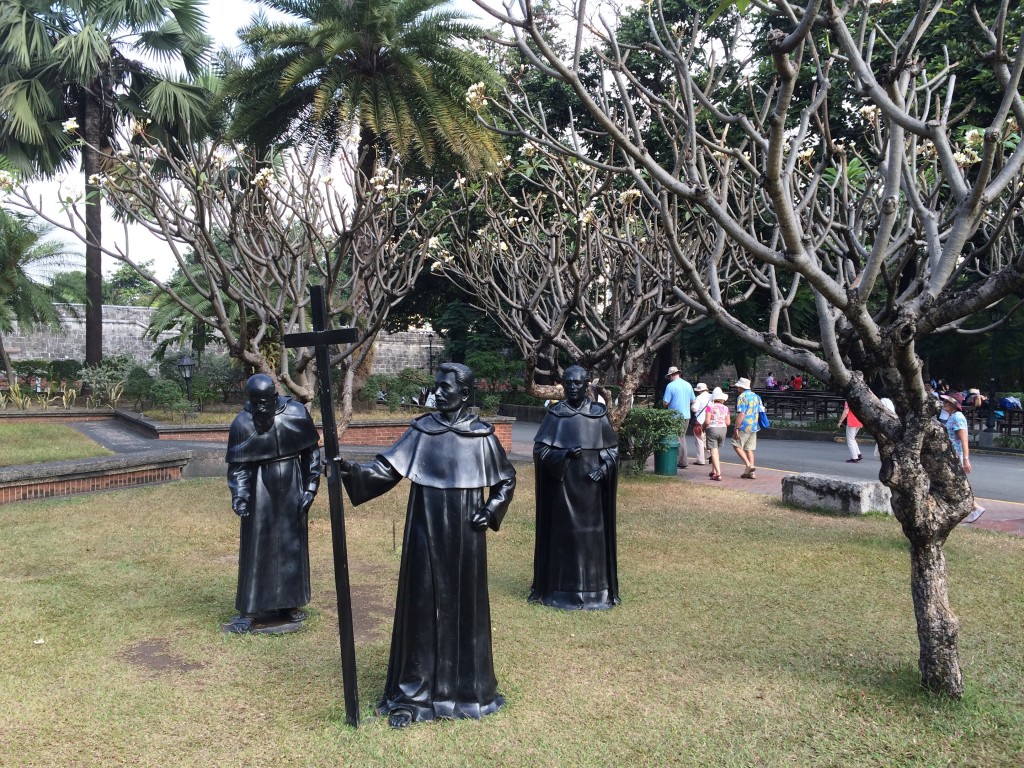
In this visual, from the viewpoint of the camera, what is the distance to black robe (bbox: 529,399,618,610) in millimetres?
6391

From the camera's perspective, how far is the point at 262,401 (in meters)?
5.79

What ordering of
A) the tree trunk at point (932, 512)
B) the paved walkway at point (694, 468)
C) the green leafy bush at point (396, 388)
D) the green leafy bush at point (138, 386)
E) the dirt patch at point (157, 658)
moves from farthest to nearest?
the green leafy bush at point (138, 386), the green leafy bush at point (396, 388), the paved walkway at point (694, 468), the dirt patch at point (157, 658), the tree trunk at point (932, 512)

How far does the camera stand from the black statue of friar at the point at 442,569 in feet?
14.1

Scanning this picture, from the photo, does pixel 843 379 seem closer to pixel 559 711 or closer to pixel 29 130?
pixel 559 711

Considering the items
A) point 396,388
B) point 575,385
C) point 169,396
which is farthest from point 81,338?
point 575,385

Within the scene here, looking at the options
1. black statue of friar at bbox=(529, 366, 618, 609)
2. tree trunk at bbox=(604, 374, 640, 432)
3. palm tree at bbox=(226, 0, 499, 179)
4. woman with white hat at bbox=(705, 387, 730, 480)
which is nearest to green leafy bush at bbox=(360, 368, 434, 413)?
palm tree at bbox=(226, 0, 499, 179)

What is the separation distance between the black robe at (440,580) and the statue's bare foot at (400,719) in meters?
0.04

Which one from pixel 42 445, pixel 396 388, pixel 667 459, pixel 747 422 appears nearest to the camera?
pixel 747 422

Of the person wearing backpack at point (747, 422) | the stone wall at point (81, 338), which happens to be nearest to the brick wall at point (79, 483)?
the person wearing backpack at point (747, 422)

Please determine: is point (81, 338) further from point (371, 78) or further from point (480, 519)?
point (480, 519)

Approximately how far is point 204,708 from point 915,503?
385cm

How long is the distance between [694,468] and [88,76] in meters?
15.5

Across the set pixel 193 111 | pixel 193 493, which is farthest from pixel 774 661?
pixel 193 111

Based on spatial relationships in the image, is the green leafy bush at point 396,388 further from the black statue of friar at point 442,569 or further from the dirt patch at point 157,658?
the black statue of friar at point 442,569
